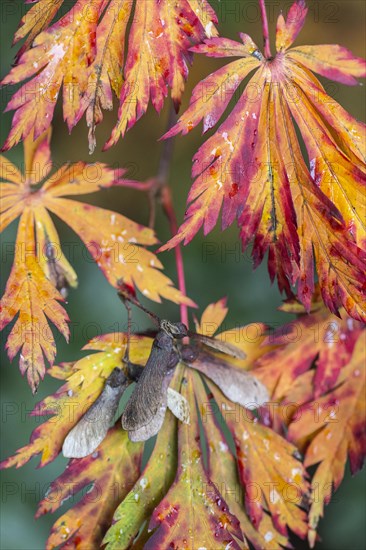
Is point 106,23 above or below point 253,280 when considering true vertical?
above

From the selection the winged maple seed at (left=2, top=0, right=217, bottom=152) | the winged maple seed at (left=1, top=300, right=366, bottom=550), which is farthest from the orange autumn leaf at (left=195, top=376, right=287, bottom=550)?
the winged maple seed at (left=2, top=0, right=217, bottom=152)

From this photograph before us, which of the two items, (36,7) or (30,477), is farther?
(30,477)

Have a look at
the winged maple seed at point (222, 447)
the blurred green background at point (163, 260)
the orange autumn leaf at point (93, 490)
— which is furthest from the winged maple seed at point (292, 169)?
the blurred green background at point (163, 260)

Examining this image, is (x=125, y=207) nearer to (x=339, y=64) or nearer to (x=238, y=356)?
(x=238, y=356)

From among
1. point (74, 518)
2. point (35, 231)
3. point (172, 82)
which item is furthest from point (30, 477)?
point (172, 82)

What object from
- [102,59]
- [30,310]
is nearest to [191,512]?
[30,310]

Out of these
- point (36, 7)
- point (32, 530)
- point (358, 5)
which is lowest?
point (32, 530)

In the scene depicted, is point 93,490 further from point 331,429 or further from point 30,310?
point 331,429
